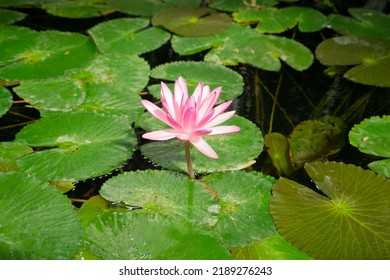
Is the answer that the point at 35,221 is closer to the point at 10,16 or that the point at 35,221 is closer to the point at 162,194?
the point at 162,194

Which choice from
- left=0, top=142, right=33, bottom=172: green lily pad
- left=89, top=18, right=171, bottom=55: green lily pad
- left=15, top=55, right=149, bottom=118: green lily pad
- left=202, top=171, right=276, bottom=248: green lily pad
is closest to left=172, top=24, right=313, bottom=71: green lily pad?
left=89, top=18, right=171, bottom=55: green lily pad

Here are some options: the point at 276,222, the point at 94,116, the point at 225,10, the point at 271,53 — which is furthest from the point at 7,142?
the point at 225,10

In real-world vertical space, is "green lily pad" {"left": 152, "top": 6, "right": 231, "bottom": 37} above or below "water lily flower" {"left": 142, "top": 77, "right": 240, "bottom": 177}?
below

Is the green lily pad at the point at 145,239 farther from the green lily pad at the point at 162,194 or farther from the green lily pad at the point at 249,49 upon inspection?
the green lily pad at the point at 249,49

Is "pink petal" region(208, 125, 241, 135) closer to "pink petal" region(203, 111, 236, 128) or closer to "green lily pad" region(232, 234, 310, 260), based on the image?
"pink petal" region(203, 111, 236, 128)

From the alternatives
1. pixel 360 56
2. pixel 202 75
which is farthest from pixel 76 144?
pixel 360 56

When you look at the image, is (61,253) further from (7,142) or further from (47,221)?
(7,142)
